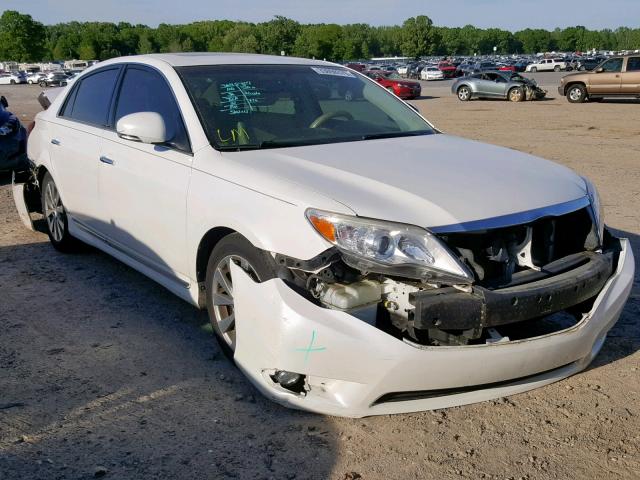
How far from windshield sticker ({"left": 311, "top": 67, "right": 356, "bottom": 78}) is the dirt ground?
1.87 m

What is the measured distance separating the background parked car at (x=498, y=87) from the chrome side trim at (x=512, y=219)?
1119 inches

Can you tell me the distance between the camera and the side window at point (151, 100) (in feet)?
13.5

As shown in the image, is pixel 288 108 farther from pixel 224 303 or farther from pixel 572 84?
pixel 572 84

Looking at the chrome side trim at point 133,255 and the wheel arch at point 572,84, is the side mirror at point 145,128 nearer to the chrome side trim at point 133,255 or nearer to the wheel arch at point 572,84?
the chrome side trim at point 133,255

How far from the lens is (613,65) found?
25.5m

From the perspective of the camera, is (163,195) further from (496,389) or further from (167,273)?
(496,389)

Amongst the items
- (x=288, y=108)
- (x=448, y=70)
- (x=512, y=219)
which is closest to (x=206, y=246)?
(x=288, y=108)

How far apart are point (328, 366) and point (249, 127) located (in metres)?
1.75

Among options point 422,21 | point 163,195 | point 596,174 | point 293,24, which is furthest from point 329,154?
point 422,21

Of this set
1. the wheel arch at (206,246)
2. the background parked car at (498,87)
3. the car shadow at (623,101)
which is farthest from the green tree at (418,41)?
the wheel arch at (206,246)

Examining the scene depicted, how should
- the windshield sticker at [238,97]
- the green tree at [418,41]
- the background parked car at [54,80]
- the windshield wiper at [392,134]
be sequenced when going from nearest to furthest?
the windshield sticker at [238,97] < the windshield wiper at [392,134] < the background parked car at [54,80] < the green tree at [418,41]

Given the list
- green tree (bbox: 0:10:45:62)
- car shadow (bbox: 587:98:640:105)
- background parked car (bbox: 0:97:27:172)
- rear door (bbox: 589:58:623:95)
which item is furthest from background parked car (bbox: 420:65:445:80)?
green tree (bbox: 0:10:45:62)

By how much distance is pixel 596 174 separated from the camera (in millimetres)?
10258

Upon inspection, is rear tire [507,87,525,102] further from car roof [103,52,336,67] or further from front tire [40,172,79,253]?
front tire [40,172,79,253]
